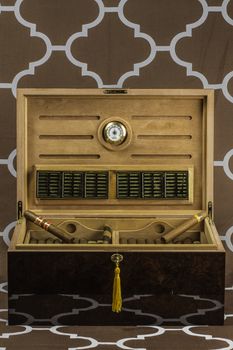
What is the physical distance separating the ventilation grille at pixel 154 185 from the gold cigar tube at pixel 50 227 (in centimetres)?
28

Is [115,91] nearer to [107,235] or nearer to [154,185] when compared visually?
[154,185]

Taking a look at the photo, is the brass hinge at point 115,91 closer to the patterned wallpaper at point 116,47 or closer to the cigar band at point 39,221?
the patterned wallpaper at point 116,47

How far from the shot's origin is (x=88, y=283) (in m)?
2.20

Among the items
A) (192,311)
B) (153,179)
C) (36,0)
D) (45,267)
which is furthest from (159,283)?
(36,0)

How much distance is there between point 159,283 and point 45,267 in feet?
1.24

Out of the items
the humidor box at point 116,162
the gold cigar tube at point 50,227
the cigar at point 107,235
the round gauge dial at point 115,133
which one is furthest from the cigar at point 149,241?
the round gauge dial at point 115,133

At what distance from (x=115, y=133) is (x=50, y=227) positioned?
447 millimetres

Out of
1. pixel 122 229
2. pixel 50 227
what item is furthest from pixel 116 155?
pixel 50 227

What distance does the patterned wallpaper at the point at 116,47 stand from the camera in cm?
263

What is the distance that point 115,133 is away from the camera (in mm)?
2617

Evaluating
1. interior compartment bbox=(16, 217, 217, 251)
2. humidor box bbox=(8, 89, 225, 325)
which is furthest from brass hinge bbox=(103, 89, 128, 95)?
interior compartment bbox=(16, 217, 217, 251)

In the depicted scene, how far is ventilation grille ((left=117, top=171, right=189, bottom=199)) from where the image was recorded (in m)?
2.66

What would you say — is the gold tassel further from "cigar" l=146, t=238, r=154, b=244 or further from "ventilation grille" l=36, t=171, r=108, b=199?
"ventilation grille" l=36, t=171, r=108, b=199

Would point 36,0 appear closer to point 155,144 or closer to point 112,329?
point 155,144
